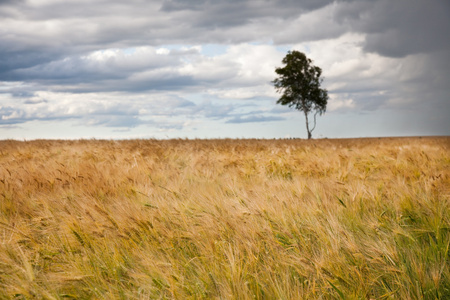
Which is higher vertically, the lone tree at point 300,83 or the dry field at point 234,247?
the lone tree at point 300,83

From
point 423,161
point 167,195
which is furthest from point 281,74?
point 167,195

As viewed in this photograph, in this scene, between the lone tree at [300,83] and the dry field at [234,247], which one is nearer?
the dry field at [234,247]

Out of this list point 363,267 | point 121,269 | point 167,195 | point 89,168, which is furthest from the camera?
point 89,168

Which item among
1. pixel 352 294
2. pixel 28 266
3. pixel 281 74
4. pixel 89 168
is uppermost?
pixel 281 74

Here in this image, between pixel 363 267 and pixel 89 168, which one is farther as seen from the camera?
pixel 89 168

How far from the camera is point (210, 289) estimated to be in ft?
6.60

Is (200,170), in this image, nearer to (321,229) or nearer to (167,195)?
(167,195)

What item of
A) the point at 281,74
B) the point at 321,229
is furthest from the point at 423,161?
the point at 281,74

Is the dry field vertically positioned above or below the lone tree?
below

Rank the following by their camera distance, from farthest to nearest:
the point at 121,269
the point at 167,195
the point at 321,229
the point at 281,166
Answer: the point at 281,166 → the point at 167,195 → the point at 321,229 → the point at 121,269

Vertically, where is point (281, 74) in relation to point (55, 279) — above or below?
above

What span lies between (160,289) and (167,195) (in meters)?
1.73

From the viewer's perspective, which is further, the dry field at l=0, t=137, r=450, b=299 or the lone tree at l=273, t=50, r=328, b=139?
the lone tree at l=273, t=50, r=328, b=139

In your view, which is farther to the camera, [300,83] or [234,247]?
[300,83]
